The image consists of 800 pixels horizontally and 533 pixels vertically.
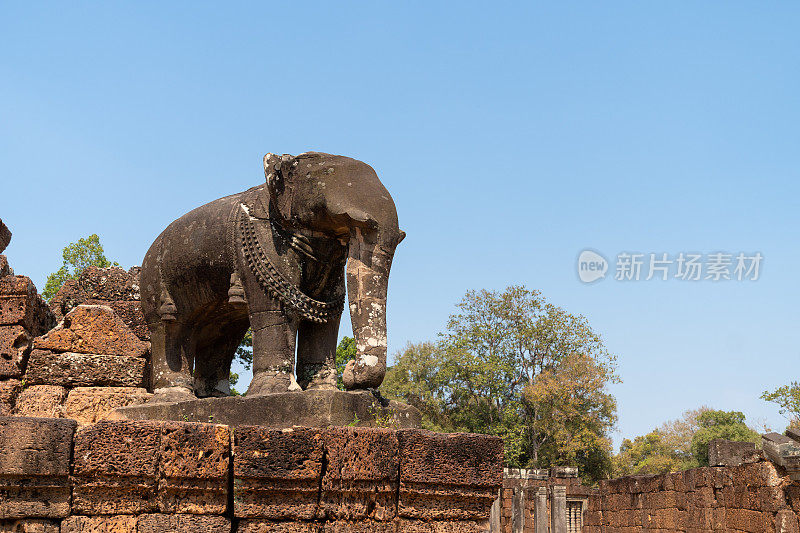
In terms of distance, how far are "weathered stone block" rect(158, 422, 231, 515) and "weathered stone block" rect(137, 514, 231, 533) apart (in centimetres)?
3

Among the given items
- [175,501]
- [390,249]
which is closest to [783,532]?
[390,249]

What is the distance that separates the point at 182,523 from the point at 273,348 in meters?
1.19

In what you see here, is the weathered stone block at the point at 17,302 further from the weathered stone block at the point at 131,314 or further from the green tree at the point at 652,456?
the green tree at the point at 652,456

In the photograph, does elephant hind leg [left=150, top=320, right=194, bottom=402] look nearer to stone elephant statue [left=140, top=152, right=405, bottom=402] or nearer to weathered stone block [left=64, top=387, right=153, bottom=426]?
stone elephant statue [left=140, top=152, right=405, bottom=402]

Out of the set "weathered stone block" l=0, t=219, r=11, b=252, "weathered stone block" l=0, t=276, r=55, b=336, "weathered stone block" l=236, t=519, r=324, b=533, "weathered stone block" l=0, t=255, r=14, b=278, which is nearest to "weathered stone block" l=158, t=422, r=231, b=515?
"weathered stone block" l=236, t=519, r=324, b=533

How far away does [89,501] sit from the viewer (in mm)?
3938

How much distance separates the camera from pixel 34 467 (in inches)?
151

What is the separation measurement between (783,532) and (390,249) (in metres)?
8.39

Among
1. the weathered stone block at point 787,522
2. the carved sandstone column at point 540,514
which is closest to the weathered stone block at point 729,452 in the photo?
the weathered stone block at point 787,522

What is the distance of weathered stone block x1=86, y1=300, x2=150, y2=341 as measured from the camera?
707cm

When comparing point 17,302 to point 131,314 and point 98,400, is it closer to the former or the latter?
point 131,314

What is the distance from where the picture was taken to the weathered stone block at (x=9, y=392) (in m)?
6.11

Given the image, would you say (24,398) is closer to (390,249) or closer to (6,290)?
(6,290)

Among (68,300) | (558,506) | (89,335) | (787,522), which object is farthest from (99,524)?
(558,506)
